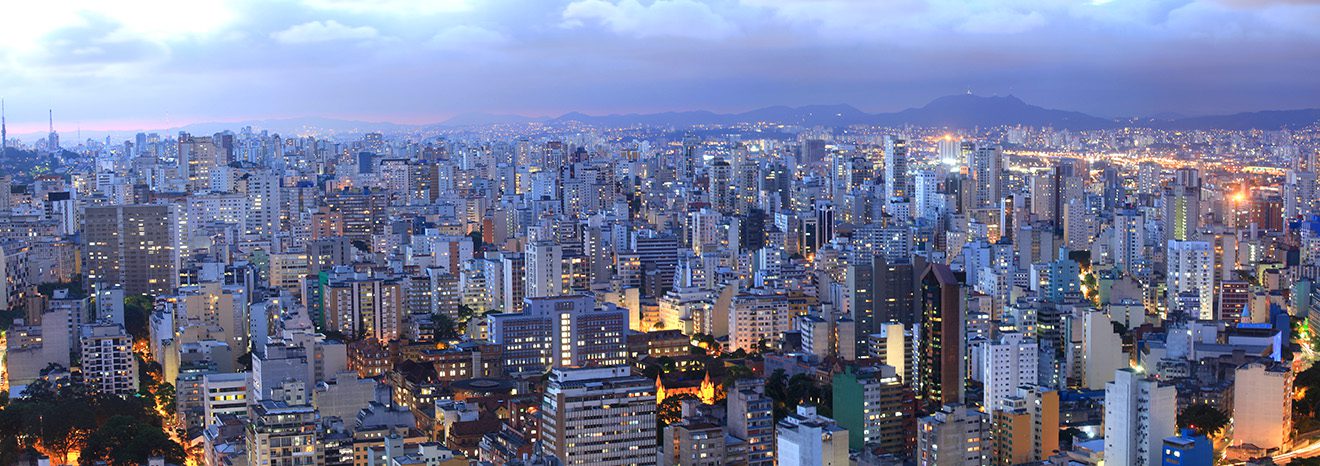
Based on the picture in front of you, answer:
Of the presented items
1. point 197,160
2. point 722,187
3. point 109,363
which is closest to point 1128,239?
point 722,187

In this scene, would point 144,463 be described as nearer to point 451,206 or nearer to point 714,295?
point 714,295

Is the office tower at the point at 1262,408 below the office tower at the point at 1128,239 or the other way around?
below

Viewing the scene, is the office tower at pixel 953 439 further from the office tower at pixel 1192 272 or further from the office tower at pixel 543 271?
the office tower at pixel 543 271

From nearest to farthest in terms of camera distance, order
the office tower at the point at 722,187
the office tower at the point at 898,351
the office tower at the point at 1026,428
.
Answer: the office tower at the point at 1026,428
the office tower at the point at 898,351
the office tower at the point at 722,187

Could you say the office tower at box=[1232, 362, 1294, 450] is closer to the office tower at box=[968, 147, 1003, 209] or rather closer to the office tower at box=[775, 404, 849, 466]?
the office tower at box=[775, 404, 849, 466]

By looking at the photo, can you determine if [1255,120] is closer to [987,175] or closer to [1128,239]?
[1128,239]

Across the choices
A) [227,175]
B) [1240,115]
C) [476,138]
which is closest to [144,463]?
[1240,115]

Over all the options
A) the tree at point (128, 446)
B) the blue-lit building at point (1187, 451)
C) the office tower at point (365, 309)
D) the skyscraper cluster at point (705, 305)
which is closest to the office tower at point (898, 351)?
the skyscraper cluster at point (705, 305)
